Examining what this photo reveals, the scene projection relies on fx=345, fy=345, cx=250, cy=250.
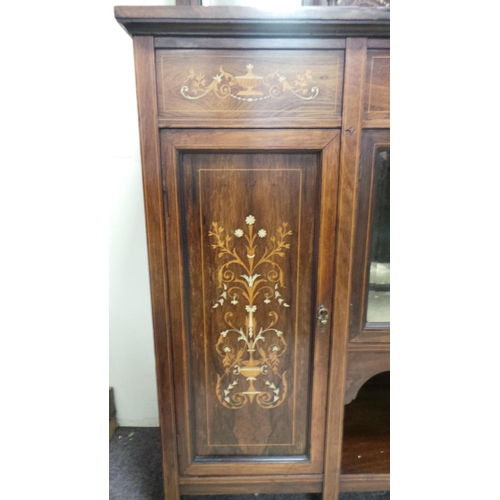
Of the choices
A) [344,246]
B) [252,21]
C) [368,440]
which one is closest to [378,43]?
[252,21]

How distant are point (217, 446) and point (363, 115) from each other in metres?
0.92

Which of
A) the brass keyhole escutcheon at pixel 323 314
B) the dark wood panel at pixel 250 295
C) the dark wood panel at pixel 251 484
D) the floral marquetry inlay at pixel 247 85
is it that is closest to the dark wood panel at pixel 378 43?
the floral marquetry inlay at pixel 247 85

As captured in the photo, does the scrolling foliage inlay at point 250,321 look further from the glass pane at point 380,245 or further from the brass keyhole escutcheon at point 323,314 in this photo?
the glass pane at point 380,245

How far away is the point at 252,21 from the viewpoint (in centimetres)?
69

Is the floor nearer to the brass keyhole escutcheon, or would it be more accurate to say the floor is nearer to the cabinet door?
the cabinet door

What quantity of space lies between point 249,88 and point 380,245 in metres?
0.48

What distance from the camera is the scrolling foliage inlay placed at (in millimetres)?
827

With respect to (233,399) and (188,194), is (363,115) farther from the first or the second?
(233,399)

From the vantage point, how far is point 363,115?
0.76m

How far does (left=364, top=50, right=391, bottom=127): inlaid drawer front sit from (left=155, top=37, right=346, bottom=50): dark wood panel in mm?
83

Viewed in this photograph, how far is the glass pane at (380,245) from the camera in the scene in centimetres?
81

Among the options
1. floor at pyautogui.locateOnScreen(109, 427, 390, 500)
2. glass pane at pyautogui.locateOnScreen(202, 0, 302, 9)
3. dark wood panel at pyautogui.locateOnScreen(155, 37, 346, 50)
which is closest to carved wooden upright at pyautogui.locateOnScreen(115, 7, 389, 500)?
dark wood panel at pyautogui.locateOnScreen(155, 37, 346, 50)

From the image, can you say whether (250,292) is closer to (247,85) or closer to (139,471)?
(247,85)
